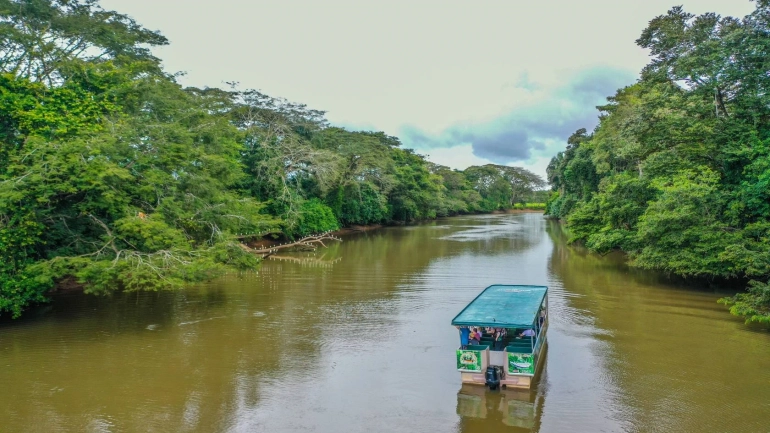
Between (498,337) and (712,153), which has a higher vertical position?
(712,153)

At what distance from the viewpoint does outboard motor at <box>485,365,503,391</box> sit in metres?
8.48

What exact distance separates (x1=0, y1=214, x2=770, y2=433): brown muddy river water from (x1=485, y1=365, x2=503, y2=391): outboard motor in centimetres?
14

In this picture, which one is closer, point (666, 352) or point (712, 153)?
point (666, 352)

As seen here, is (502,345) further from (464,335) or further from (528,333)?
(464,335)

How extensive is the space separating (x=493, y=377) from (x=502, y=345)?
3.54ft

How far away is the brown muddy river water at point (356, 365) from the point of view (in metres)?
7.62

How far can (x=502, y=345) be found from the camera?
9438mm

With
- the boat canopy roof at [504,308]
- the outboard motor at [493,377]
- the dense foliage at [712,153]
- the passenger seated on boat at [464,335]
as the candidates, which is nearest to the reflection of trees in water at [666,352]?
the dense foliage at [712,153]

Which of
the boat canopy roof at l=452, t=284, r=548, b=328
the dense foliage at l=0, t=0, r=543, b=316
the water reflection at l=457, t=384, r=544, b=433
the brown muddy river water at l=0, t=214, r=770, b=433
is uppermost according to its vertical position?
the dense foliage at l=0, t=0, r=543, b=316

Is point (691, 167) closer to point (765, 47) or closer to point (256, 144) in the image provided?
point (765, 47)

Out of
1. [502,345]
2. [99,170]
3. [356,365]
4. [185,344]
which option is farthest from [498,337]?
[99,170]

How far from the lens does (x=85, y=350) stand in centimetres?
1062

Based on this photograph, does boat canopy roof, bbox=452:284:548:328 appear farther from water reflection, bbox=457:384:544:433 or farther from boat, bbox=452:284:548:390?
water reflection, bbox=457:384:544:433

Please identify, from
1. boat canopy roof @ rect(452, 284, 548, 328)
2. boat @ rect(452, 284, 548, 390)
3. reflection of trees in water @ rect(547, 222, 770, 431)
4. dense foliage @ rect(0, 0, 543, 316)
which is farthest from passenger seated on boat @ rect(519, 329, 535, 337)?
dense foliage @ rect(0, 0, 543, 316)
